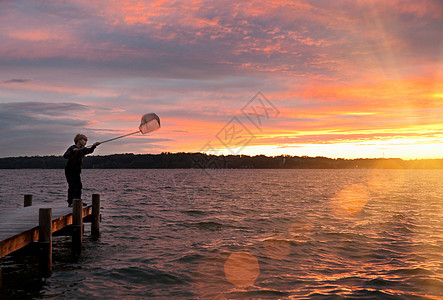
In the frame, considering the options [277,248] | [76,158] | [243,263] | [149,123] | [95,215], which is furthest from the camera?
[95,215]

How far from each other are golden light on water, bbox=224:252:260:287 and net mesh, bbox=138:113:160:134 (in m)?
5.23

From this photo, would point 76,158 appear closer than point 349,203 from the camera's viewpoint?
Yes

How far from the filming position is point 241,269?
1159 centimetres

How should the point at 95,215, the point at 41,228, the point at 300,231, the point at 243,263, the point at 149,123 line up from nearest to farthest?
the point at 41,228 < the point at 243,263 < the point at 149,123 < the point at 95,215 < the point at 300,231

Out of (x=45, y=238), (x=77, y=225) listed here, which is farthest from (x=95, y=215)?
(x=45, y=238)

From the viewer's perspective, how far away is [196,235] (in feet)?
56.4

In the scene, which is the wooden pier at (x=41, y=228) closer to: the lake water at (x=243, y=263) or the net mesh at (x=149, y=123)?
the lake water at (x=243, y=263)

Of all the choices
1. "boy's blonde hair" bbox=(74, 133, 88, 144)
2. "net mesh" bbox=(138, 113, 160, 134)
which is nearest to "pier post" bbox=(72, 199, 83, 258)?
"boy's blonde hair" bbox=(74, 133, 88, 144)

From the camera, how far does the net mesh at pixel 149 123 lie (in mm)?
12484

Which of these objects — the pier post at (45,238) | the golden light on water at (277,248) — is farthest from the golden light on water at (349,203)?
the pier post at (45,238)

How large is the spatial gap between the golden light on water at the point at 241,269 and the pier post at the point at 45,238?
5.27 m

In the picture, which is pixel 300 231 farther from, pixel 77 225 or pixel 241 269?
pixel 77 225

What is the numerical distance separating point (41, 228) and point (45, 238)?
32 cm

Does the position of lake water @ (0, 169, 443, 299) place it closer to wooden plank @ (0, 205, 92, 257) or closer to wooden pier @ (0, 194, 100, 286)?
wooden pier @ (0, 194, 100, 286)
